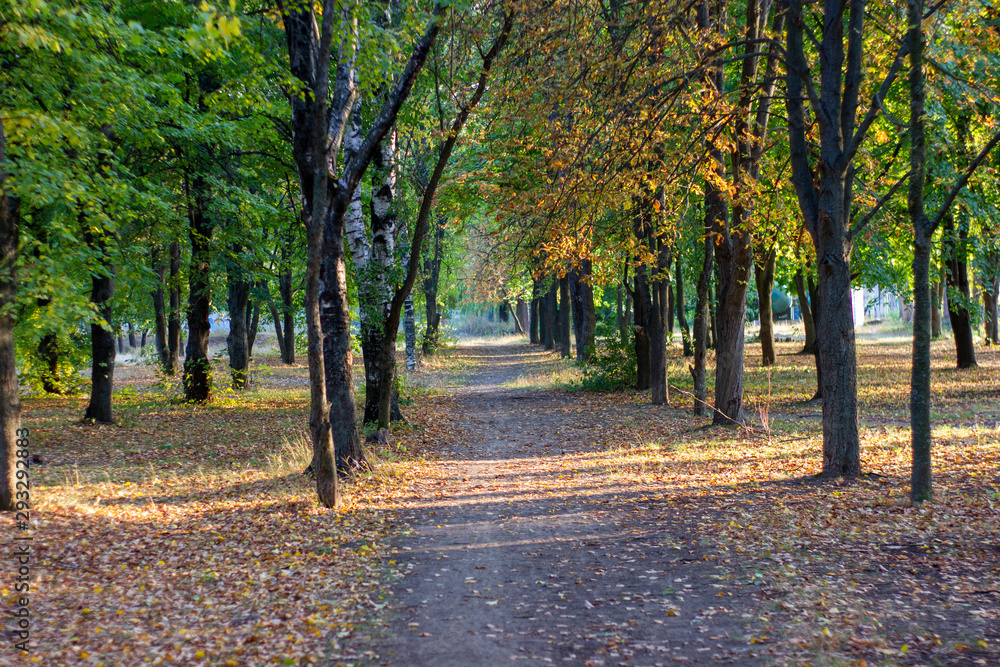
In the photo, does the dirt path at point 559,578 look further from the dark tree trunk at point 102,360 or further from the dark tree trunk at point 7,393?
the dark tree trunk at point 102,360

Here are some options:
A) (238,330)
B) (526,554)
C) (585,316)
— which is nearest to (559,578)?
(526,554)

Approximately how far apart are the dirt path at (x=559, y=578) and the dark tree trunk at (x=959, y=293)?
507 inches

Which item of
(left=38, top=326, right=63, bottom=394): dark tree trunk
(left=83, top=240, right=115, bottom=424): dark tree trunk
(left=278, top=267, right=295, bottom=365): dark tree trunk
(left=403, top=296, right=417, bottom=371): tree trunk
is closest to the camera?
(left=83, top=240, right=115, bottom=424): dark tree trunk

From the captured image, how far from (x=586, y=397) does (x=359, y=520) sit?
1247 cm

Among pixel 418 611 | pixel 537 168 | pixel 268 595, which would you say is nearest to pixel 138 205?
pixel 537 168

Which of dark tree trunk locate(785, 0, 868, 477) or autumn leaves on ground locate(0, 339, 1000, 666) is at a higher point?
dark tree trunk locate(785, 0, 868, 477)

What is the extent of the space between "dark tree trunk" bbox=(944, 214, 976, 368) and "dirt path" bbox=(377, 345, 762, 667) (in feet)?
42.2

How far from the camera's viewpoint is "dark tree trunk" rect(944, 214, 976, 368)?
17250 millimetres

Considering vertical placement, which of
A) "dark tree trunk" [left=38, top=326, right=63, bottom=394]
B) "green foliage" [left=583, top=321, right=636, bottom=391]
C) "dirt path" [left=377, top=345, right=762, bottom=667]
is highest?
"dark tree trunk" [left=38, top=326, right=63, bottom=394]

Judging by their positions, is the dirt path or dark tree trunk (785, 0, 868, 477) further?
dark tree trunk (785, 0, 868, 477)

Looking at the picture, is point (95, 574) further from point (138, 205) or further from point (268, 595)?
point (138, 205)

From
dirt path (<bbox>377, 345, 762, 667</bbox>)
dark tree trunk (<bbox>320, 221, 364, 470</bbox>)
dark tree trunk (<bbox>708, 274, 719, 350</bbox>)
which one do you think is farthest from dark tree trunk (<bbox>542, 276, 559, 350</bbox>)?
dark tree trunk (<bbox>320, 221, 364, 470</bbox>)

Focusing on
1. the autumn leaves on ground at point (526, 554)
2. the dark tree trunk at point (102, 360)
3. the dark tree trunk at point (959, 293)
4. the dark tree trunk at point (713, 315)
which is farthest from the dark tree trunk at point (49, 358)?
the dark tree trunk at point (959, 293)

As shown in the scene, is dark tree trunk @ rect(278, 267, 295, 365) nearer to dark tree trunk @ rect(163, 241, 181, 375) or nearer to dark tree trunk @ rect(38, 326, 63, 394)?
dark tree trunk @ rect(163, 241, 181, 375)
